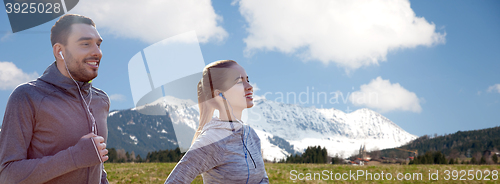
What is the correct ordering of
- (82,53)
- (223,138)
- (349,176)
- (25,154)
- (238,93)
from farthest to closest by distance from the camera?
(349,176) < (238,93) < (223,138) < (82,53) < (25,154)

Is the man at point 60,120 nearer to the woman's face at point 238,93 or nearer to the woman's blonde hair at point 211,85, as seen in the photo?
the woman's blonde hair at point 211,85

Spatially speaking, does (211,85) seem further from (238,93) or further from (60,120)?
(60,120)

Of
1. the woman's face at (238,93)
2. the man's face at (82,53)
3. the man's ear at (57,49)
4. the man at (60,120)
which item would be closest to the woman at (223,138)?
the woman's face at (238,93)

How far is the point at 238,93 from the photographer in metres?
4.11

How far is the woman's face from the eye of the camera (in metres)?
4.11

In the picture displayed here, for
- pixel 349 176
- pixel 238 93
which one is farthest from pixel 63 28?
pixel 349 176

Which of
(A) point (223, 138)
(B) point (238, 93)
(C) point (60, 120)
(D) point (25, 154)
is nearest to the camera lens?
(D) point (25, 154)

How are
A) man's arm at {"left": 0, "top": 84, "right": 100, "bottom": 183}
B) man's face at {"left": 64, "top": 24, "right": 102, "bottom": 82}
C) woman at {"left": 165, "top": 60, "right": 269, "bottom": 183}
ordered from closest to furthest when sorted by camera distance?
1. man's arm at {"left": 0, "top": 84, "right": 100, "bottom": 183}
2. man's face at {"left": 64, "top": 24, "right": 102, "bottom": 82}
3. woman at {"left": 165, "top": 60, "right": 269, "bottom": 183}

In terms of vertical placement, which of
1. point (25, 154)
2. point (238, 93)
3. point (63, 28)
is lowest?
point (25, 154)

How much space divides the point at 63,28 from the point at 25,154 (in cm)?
118

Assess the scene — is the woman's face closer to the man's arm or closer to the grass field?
the man's arm

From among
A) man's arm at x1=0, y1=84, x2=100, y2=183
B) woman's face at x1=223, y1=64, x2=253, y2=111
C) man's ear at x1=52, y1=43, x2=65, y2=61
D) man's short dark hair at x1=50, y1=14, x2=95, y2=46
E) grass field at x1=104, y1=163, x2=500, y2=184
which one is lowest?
grass field at x1=104, y1=163, x2=500, y2=184

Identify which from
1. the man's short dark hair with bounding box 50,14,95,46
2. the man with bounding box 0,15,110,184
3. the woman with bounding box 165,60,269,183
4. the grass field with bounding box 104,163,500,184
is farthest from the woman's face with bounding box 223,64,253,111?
the grass field with bounding box 104,163,500,184

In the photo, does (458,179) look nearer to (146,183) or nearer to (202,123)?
(146,183)
